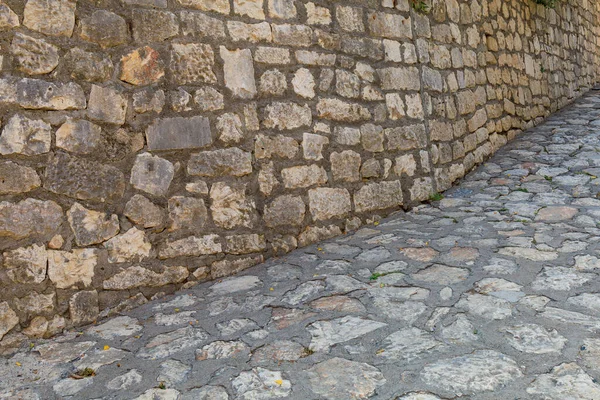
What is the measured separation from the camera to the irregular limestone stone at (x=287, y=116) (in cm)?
339

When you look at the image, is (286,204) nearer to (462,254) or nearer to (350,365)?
(462,254)

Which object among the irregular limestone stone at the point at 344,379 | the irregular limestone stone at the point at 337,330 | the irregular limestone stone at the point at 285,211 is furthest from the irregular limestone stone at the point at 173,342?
the irregular limestone stone at the point at 285,211

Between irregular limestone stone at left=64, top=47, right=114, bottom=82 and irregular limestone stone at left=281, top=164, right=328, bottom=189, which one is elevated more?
irregular limestone stone at left=64, top=47, right=114, bottom=82

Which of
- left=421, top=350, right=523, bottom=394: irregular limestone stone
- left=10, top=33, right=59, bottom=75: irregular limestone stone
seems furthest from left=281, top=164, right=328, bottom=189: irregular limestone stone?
left=421, top=350, right=523, bottom=394: irregular limestone stone

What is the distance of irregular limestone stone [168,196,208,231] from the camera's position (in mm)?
2984

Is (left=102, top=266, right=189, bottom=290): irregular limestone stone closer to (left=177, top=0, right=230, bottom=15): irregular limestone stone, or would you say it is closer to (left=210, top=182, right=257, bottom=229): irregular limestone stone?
(left=210, top=182, right=257, bottom=229): irregular limestone stone

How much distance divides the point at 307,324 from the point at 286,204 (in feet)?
3.67

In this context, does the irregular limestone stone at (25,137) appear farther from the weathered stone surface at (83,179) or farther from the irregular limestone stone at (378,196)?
the irregular limestone stone at (378,196)

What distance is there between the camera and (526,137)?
616 centimetres

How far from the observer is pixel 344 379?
2002 millimetres

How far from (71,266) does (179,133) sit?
0.89 m

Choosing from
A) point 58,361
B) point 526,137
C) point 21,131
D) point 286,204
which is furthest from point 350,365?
point 526,137

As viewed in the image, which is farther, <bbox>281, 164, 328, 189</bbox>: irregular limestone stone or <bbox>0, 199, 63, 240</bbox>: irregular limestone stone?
<bbox>281, 164, 328, 189</bbox>: irregular limestone stone

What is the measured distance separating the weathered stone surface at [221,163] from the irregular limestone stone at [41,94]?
665 millimetres
